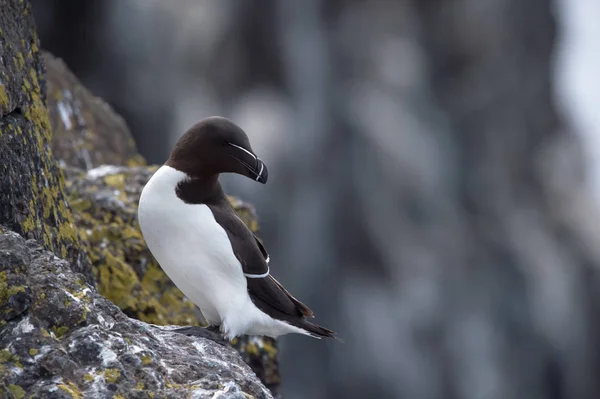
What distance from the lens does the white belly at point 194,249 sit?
354cm

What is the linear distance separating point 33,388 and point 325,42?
15.1m

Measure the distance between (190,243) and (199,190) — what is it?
0.24 metres

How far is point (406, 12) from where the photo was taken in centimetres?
1795

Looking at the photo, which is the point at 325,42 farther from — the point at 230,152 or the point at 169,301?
the point at 230,152

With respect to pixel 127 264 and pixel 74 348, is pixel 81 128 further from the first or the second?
pixel 74 348

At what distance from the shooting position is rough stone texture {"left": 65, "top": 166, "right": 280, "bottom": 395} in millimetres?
4598

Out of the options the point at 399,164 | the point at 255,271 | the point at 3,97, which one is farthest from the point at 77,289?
the point at 399,164

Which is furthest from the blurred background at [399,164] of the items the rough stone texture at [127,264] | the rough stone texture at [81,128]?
the rough stone texture at [127,264]

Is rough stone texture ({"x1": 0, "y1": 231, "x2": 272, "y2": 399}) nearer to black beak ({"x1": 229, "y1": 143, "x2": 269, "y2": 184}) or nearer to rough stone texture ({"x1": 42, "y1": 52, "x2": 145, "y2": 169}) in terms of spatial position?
black beak ({"x1": 229, "y1": 143, "x2": 269, "y2": 184})

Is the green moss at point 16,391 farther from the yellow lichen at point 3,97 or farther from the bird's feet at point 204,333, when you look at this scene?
the yellow lichen at point 3,97

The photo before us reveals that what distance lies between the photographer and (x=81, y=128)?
→ 21.8 feet

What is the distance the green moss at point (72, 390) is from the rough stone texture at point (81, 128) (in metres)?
3.94

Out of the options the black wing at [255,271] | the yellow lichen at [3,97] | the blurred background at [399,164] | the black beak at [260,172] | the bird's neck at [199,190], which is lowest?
the blurred background at [399,164]

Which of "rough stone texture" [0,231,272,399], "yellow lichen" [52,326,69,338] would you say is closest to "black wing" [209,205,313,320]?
"rough stone texture" [0,231,272,399]
